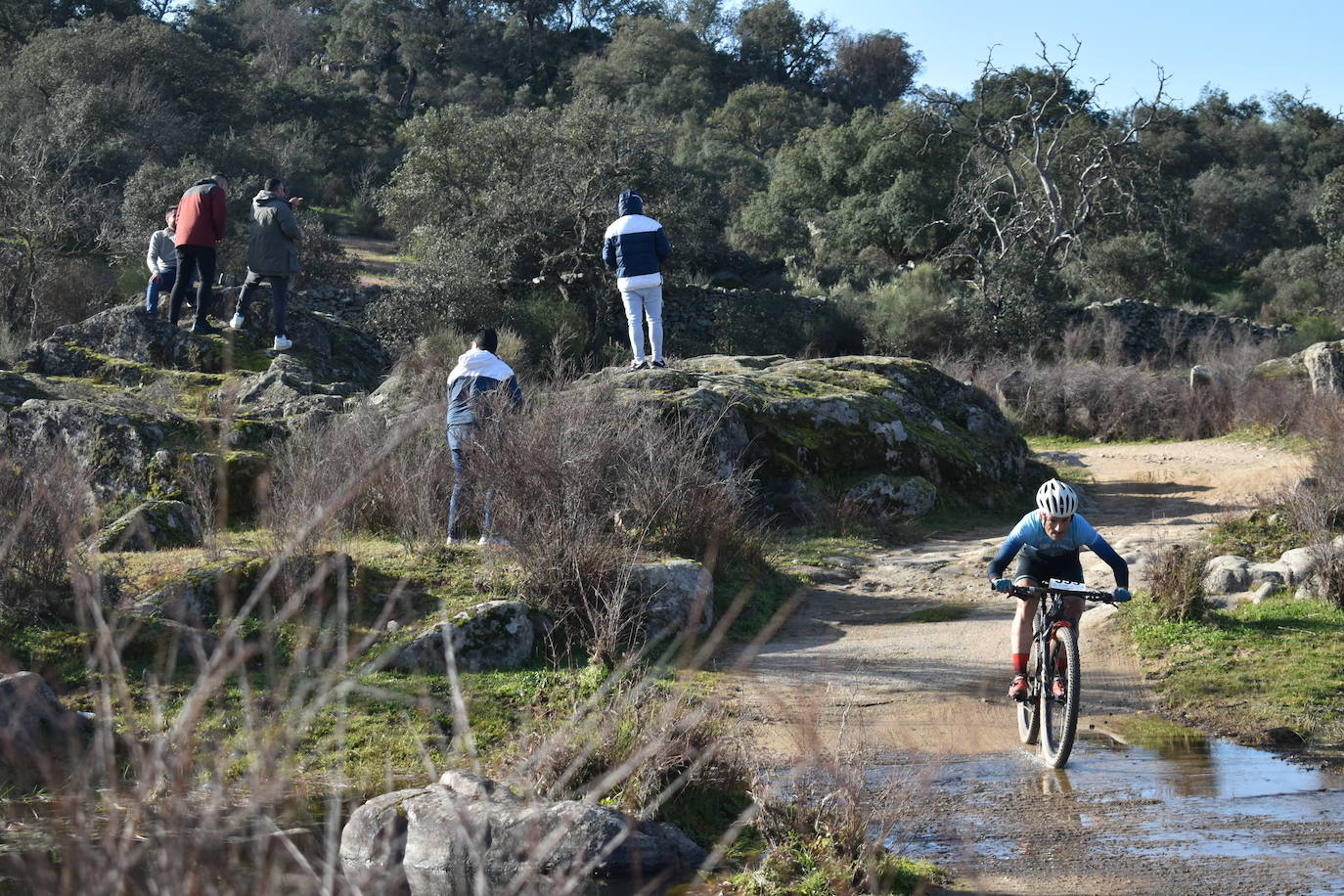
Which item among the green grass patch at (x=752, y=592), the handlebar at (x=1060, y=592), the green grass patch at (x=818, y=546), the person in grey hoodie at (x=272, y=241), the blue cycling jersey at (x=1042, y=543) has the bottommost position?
the green grass patch at (x=752, y=592)

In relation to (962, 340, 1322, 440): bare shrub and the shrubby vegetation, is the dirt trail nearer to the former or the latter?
(962, 340, 1322, 440): bare shrub

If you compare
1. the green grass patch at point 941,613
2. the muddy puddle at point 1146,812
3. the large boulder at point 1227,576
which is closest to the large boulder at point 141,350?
the green grass patch at point 941,613

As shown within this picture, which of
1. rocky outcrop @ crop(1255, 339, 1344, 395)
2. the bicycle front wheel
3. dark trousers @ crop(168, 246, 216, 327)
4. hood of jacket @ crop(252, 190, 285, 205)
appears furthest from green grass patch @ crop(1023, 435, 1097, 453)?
the bicycle front wheel

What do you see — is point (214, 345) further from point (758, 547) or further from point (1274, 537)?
point (1274, 537)

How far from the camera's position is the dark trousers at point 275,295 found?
1457 cm

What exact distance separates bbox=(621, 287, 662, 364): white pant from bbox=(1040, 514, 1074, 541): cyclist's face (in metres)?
6.55

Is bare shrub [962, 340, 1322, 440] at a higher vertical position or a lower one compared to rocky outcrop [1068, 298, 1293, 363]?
lower

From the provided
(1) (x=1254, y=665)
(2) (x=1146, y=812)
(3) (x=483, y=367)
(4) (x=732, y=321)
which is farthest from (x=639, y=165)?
(2) (x=1146, y=812)

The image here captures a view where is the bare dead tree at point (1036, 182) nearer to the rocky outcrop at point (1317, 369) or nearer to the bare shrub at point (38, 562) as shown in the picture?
the rocky outcrop at point (1317, 369)

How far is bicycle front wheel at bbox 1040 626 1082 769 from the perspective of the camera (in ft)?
20.8

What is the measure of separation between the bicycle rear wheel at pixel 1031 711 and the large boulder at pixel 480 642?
9.81 ft

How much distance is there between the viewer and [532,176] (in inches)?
880

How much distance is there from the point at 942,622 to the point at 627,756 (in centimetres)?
402

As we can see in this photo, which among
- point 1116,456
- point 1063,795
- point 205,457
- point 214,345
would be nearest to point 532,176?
point 214,345
